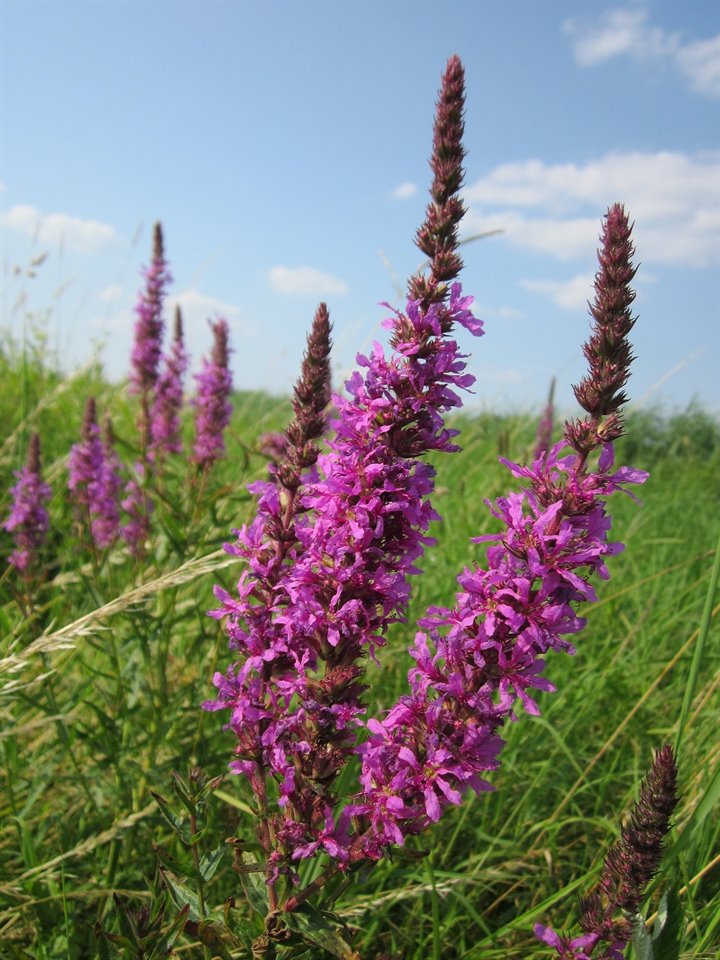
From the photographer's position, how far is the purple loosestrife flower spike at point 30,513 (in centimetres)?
399

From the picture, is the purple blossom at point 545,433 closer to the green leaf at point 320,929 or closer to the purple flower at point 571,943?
the purple flower at point 571,943

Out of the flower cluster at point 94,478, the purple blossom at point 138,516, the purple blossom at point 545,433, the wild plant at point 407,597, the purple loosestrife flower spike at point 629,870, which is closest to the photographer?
the purple loosestrife flower spike at point 629,870

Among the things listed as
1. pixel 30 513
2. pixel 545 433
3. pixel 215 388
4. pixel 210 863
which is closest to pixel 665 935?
pixel 210 863

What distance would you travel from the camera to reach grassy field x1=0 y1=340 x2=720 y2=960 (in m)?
2.21

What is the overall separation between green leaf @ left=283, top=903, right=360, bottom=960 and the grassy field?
126mm

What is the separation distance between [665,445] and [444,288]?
13.6m

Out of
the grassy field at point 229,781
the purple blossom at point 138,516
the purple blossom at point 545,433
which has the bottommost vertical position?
the grassy field at point 229,781

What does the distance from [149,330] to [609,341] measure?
4598 millimetres

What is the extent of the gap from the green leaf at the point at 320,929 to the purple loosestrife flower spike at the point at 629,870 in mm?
441

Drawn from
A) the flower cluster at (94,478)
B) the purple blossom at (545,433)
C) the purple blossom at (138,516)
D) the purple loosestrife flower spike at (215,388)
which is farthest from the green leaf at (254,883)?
the purple blossom at (545,433)

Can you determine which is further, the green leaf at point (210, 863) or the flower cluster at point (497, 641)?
the green leaf at point (210, 863)

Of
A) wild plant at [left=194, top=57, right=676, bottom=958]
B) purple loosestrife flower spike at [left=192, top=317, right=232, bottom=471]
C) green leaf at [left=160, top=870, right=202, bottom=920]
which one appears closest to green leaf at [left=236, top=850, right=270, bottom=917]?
wild plant at [left=194, top=57, right=676, bottom=958]

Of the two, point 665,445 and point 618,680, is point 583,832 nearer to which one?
point 618,680

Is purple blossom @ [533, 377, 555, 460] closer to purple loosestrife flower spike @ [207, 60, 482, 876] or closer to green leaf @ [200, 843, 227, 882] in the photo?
purple loosestrife flower spike @ [207, 60, 482, 876]
